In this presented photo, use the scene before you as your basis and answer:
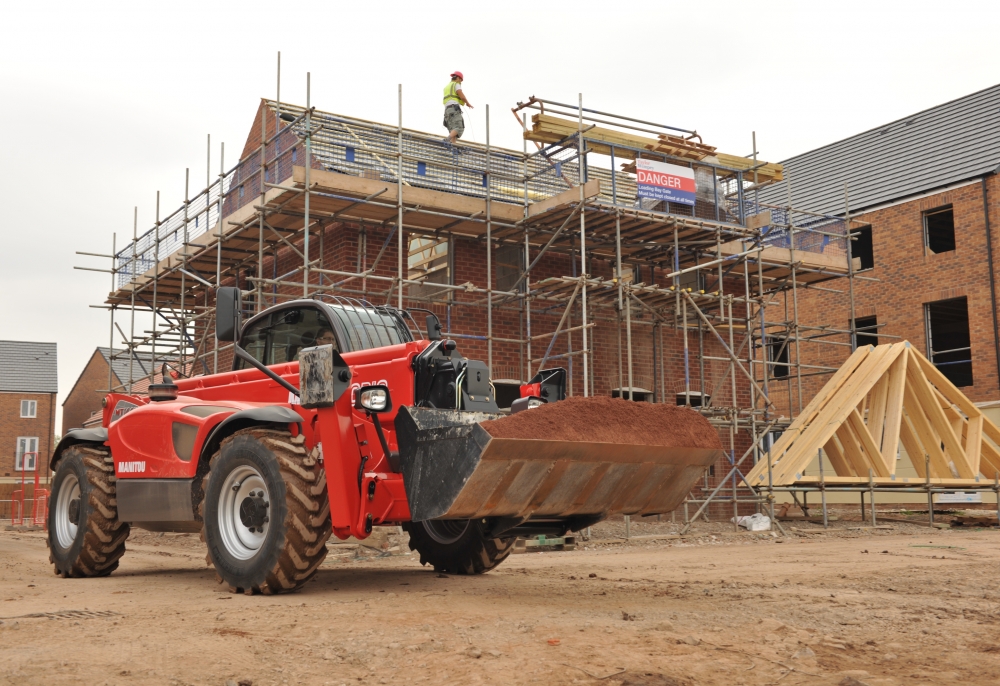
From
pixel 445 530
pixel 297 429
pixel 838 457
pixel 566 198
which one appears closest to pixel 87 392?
pixel 566 198

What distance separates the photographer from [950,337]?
107 ft

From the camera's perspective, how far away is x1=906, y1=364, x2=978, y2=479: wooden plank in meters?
19.7

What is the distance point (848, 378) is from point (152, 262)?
15.5 meters

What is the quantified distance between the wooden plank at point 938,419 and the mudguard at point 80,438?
1621 centimetres

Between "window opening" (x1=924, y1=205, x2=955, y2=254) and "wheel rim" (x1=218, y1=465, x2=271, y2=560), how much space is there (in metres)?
24.8

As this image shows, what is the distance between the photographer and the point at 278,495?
7230 millimetres

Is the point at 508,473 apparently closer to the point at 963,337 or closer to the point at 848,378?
the point at 848,378

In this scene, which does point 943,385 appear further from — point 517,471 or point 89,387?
point 89,387

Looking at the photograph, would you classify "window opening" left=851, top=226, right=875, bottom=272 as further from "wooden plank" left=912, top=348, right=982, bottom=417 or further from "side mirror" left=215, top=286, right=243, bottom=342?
"side mirror" left=215, top=286, right=243, bottom=342

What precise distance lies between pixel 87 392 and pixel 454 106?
47662 mm

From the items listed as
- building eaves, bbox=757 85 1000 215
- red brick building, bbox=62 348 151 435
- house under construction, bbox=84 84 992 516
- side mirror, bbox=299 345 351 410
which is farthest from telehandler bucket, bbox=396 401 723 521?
red brick building, bbox=62 348 151 435

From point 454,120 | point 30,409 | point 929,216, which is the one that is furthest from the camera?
point 30,409

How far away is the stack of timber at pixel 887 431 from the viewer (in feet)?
61.3

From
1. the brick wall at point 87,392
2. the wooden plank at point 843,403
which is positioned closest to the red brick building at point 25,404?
the brick wall at point 87,392
